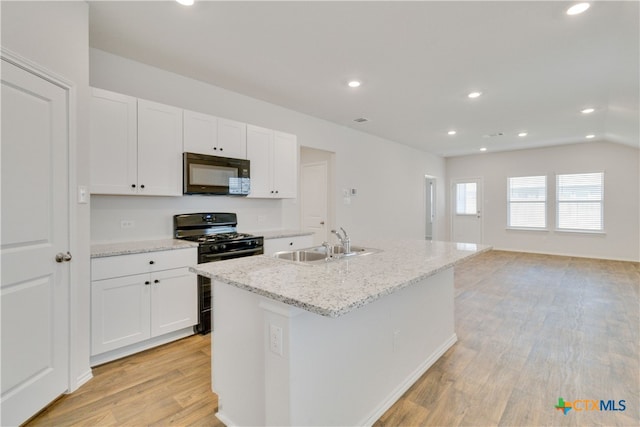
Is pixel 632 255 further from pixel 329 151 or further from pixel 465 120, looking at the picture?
pixel 329 151

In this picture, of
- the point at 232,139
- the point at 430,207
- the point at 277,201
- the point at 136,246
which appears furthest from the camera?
the point at 430,207

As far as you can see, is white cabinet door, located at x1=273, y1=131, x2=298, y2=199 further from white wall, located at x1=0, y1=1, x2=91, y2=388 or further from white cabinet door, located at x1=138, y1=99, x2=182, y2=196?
white wall, located at x1=0, y1=1, x2=91, y2=388

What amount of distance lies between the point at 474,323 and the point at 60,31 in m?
4.19

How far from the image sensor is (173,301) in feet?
8.93

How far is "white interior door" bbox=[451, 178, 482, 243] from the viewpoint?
8438 millimetres

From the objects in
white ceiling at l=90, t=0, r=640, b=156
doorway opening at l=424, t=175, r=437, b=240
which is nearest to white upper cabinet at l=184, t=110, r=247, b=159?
white ceiling at l=90, t=0, r=640, b=156

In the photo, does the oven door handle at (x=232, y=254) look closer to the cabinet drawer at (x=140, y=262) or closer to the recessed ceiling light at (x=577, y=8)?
the cabinet drawer at (x=140, y=262)

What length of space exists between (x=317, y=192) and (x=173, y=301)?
3.20 metres

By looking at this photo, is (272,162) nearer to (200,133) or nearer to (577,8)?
(200,133)

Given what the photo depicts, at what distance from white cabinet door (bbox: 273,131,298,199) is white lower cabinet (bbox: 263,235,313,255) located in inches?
23.4

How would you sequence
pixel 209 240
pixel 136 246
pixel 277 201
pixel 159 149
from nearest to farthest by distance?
pixel 136 246, pixel 159 149, pixel 209 240, pixel 277 201

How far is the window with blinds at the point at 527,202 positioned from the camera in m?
7.49

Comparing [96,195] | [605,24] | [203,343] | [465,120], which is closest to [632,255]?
[465,120]

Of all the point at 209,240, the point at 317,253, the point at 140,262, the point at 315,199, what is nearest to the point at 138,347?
the point at 140,262
